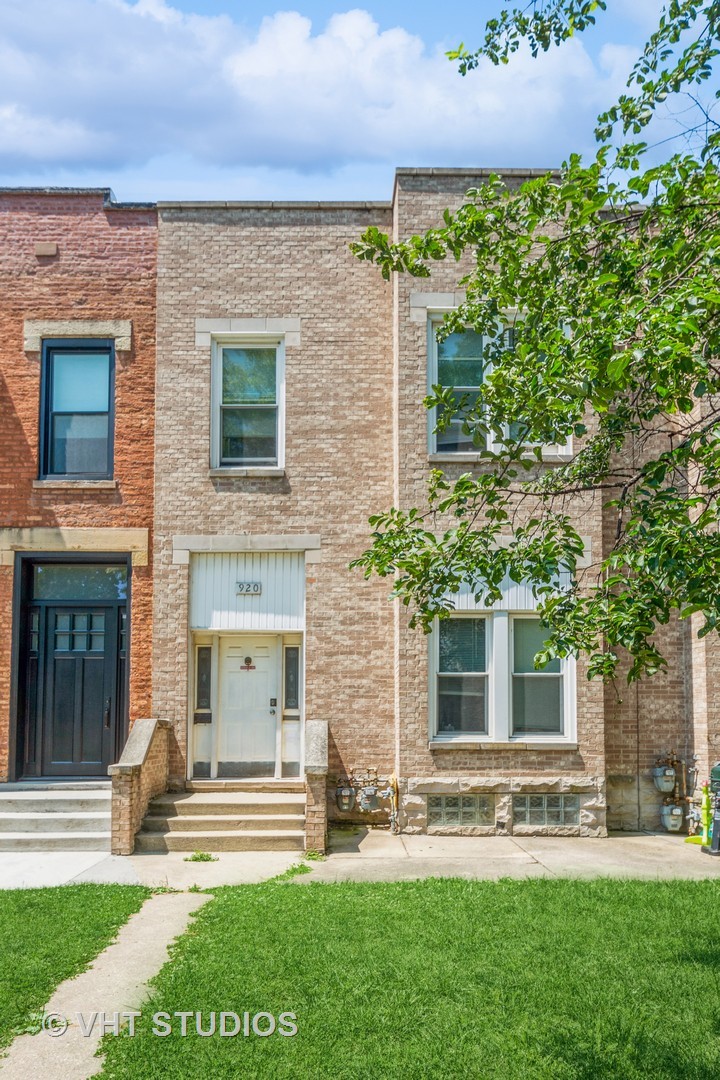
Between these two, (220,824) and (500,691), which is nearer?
(220,824)

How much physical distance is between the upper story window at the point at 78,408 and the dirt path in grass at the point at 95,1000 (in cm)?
670

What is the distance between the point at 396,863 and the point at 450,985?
4318 millimetres

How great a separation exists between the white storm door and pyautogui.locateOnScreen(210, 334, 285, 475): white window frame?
2.31 metres

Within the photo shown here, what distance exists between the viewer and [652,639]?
1332 cm

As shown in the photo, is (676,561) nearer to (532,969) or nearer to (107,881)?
(532,969)

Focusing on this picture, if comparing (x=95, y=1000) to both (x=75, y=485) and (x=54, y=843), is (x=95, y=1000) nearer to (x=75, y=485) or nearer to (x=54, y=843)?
(x=54, y=843)

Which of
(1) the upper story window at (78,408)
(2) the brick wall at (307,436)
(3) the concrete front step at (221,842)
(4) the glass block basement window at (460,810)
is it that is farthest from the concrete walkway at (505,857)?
(1) the upper story window at (78,408)

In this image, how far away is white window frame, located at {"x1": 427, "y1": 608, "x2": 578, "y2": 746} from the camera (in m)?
12.3

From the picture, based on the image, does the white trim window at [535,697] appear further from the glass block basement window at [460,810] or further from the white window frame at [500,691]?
the glass block basement window at [460,810]

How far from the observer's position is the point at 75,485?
1316 centimetres

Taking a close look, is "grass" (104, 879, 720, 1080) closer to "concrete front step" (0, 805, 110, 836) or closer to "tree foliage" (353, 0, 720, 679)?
"tree foliage" (353, 0, 720, 679)

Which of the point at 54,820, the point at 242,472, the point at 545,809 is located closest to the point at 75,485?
the point at 242,472

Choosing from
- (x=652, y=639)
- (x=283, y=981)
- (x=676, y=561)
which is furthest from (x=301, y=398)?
(x=676, y=561)

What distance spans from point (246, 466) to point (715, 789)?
279 inches
